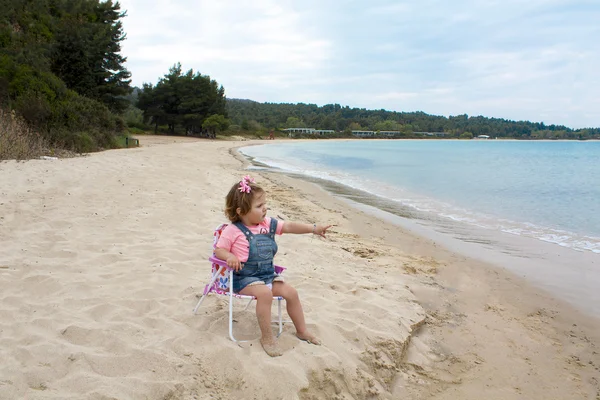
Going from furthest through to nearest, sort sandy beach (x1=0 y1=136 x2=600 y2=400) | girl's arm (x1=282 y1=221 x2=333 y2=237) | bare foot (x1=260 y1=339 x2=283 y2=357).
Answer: girl's arm (x1=282 y1=221 x2=333 y2=237) < bare foot (x1=260 y1=339 x2=283 y2=357) < sandy beach (x1=0 y1=136 x2=600 y2=400)

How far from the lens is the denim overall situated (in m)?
3.36

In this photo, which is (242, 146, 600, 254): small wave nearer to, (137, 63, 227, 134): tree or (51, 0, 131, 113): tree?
(51, 0, 131, 113): tree

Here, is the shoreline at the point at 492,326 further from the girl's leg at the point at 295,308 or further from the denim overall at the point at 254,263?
the denim overall at the point at 254,263

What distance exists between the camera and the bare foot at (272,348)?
10.1 feet

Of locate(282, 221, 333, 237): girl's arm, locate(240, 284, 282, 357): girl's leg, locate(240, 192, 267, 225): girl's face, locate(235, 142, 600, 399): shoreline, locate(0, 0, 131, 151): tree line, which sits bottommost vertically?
locate(235, 142, 600, 399): shoreline

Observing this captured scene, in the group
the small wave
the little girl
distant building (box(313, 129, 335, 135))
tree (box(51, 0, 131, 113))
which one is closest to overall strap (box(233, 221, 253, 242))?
the little girl

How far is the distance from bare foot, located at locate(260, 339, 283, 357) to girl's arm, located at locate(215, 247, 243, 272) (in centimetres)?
56

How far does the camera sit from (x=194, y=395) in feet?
8.57

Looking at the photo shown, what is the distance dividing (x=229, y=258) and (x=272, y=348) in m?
0.69

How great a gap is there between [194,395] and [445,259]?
4913 millimetres

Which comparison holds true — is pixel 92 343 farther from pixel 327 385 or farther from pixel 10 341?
pixel 327 385

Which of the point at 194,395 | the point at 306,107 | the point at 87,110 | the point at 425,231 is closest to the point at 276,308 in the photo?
the point at 194,395

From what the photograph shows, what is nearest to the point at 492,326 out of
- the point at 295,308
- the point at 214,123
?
the point at 295,308

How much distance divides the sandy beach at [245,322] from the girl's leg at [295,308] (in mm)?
69
